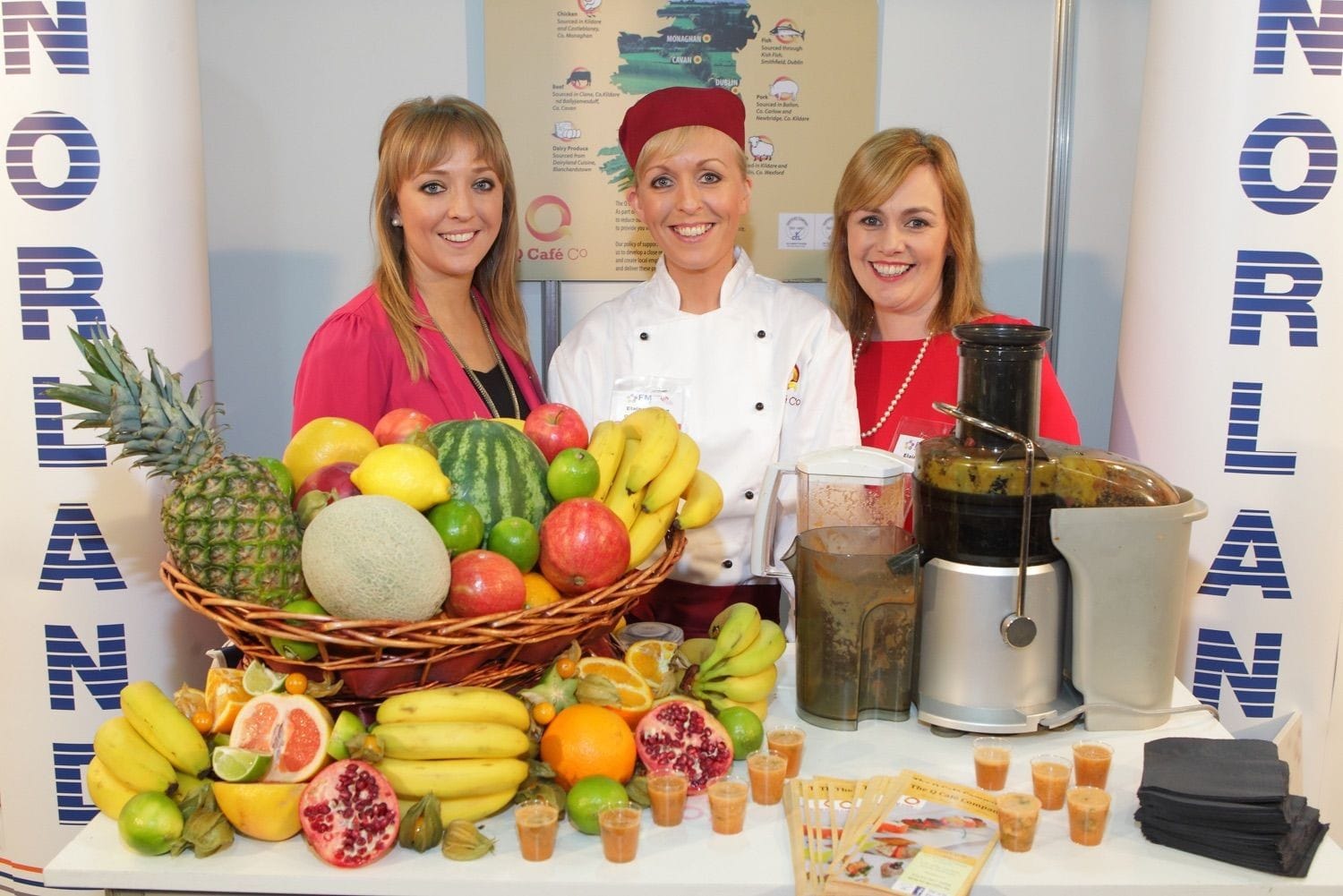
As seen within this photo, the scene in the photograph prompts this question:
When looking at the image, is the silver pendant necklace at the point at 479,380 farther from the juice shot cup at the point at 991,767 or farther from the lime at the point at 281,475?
the juice shot cup at the point at 991,767

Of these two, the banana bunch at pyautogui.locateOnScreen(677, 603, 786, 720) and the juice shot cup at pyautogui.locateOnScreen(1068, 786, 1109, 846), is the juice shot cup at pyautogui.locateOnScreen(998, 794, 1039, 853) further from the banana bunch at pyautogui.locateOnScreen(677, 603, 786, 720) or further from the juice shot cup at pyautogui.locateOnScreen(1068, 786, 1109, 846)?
the banana bunch at pyautogui.locateOnScreen(677, 603, 786, 720)

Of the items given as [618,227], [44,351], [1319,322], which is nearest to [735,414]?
[618,227]

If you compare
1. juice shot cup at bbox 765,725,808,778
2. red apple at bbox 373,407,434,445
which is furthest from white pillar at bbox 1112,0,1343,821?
red apple at bbox 373,407,434,445

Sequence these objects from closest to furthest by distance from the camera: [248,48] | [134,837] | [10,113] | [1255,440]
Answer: [134,837] → [10,113] → [1255,440] → [248,48]

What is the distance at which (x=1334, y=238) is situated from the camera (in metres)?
2.58

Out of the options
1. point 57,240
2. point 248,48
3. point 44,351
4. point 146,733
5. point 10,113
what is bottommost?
point 146,733

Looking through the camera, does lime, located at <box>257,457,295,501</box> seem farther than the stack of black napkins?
Yes

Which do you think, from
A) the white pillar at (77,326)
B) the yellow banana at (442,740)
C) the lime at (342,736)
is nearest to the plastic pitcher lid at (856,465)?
the yellow banana at (442,740)

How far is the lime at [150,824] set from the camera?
4.39 ft

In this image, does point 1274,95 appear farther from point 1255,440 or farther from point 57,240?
point 57,240

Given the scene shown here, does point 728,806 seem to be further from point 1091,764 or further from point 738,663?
point 1091,764

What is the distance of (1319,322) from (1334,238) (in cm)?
20

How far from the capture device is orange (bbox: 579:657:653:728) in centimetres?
157

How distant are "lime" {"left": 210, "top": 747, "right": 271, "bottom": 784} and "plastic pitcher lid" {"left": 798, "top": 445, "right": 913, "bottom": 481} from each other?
36.3 inches
